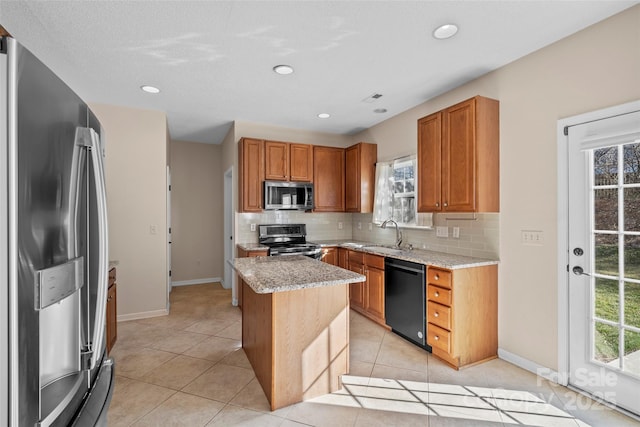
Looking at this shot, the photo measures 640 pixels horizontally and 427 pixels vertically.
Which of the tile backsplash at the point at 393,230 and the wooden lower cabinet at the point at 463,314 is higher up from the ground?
the tile backsplash at the point at 393,230

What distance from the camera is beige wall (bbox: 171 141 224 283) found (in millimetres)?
5684

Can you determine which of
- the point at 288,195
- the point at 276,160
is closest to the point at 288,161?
the point at 276,160

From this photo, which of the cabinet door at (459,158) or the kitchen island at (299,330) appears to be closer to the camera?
the kitchen island at (299,330)

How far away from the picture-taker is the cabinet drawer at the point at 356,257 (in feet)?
12.7

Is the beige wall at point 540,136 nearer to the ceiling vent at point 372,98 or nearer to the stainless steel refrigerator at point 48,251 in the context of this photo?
the ceiling vent at point 372,98

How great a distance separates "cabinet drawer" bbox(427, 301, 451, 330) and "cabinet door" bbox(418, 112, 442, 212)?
938 millimetres

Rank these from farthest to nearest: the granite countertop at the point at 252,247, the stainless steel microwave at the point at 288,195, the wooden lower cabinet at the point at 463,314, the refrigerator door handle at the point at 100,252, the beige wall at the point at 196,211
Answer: the beige wall at the point at 196,211
the stainless steel microwave at the point at 288,195
the granite countertop at the point at 252,247
the wooden lower cabinet at the point at 463,314
the refrigerator door handle at the point at 100,252

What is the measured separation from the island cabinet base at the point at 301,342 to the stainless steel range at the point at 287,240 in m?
1.70

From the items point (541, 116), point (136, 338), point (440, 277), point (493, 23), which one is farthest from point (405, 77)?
point (136, 338)

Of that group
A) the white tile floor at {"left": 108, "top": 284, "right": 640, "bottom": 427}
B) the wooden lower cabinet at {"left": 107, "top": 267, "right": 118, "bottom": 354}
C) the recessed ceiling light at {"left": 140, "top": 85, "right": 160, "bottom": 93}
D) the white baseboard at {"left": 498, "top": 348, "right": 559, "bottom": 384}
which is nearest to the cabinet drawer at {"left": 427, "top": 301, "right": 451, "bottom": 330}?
the white tile floor at {"left": 108, "top": 284, "right": 640, "bottom": 427}

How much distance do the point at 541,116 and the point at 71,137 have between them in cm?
303

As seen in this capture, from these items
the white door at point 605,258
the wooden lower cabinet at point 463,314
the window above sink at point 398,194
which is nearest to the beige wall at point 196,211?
the window above sink at point 398,194

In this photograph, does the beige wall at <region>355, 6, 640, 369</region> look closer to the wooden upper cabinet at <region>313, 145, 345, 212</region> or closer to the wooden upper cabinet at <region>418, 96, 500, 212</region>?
the wooden upper cabinet at <region>418, 96, 500, 212</region>

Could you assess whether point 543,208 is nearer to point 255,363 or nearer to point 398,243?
point 398,243
